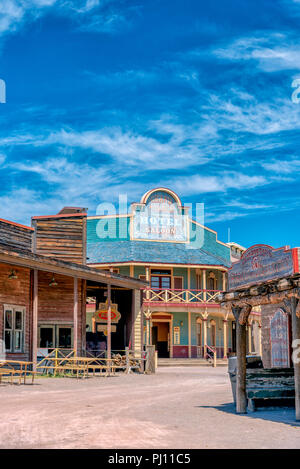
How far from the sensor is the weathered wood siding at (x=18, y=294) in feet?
66.0

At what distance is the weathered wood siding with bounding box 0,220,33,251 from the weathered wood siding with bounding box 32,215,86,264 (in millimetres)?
481

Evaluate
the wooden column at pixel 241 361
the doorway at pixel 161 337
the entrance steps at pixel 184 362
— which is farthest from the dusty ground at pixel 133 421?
the doorway at pixel 161 337

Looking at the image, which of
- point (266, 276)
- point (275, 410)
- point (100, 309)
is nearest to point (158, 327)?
point (100, 309)

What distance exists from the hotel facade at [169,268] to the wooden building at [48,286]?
29.0ft

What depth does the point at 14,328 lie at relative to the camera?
20656mm

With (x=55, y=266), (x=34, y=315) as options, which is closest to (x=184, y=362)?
(x=55, y=266)

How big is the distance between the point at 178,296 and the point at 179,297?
470 mm

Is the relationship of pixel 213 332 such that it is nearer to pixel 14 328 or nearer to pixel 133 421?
pixel 14 328

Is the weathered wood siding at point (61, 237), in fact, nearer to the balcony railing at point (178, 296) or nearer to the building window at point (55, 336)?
the building window at point (55, 336)

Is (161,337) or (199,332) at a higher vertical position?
(199,332)

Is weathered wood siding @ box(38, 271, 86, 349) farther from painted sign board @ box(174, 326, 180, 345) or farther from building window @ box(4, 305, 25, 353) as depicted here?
painted sign board @ box(174, 326, 180, 345)

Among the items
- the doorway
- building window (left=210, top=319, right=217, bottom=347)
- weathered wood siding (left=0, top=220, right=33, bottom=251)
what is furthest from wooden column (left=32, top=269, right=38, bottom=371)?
building window (left=210, top=319, right=217, bottom=347)
